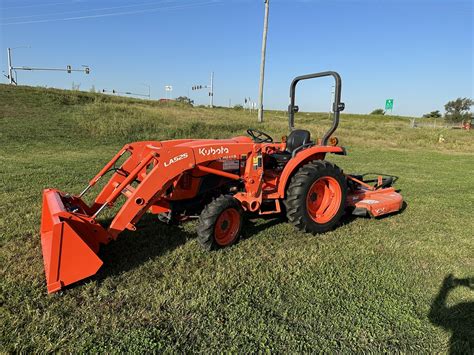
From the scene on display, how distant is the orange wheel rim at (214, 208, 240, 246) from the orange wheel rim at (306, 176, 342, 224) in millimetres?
1233

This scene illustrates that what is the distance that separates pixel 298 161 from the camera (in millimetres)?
4859

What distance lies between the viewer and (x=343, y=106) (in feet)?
16.5

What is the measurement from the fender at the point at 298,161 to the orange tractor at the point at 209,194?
0.01m

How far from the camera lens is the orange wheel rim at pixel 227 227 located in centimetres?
418

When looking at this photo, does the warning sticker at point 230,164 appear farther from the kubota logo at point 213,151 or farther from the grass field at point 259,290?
the grass field at point 259,290

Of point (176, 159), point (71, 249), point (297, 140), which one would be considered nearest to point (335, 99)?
point (297, 140)

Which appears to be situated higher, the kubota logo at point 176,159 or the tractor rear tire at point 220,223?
the kubota logo at point 176,159

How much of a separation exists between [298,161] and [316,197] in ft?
2.44

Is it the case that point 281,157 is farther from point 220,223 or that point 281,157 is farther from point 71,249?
point 71,249

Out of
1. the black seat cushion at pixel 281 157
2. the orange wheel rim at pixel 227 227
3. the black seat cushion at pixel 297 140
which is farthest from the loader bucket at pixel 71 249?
the black seat cushion at pixel 297 140

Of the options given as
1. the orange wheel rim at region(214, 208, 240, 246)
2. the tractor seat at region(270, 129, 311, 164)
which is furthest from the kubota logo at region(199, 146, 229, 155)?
the tractor seat at region(270, 129, 311, 164)

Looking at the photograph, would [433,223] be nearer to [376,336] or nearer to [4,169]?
[376,336]

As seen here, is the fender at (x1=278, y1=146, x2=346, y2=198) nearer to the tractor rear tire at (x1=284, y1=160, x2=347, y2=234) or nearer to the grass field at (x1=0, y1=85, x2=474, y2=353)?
the tractor rear tire at (x1=284, y1=160, x2=347, y2=234)

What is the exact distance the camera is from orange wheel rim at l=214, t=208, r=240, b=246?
4180 mm
